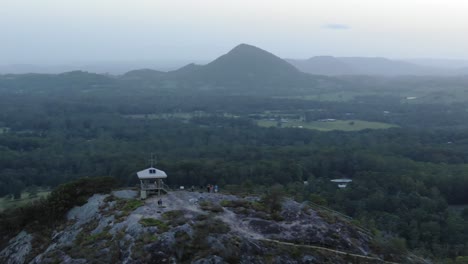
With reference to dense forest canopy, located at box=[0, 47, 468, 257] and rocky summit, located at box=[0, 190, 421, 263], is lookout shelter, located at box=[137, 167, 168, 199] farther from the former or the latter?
dense forest canopy, located at box=[0, 47, 468, 257]

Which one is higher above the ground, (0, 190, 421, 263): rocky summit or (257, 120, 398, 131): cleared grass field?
(0, 190, 421, 263): rocky summit

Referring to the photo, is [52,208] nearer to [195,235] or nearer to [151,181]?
[151,181]

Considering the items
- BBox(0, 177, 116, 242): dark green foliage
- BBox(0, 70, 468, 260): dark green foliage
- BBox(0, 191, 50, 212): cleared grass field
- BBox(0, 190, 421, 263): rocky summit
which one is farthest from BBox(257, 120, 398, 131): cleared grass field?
BBox(0, 190, 421, 263): rocky summit

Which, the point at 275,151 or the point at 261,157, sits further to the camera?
the point at 275,151

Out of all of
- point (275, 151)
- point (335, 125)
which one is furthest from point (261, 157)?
point (335, 125)

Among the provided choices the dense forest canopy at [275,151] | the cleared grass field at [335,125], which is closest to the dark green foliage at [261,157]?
the dense forest canopy at [275,151]

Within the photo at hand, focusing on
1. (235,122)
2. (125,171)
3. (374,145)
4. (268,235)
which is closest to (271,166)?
(125,171)

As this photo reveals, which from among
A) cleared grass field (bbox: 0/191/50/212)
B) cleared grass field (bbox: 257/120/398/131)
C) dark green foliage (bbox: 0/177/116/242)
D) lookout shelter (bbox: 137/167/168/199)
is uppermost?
lookout shelter (bbox: 137/167/168/199)
